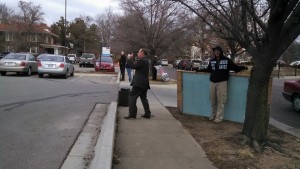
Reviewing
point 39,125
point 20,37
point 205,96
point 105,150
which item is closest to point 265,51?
point 205,96

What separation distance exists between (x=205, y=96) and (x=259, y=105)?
8.69 ft

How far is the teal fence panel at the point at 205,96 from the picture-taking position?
897cm

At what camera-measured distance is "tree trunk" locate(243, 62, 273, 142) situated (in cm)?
714

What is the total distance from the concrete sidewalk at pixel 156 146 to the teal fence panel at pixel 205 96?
2.79ft

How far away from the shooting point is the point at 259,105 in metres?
7.25

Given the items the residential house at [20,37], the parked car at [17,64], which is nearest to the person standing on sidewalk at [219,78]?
the parked car at [17,64]

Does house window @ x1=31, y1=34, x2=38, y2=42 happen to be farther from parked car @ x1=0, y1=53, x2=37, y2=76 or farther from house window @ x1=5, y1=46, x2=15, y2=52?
parked car @ x1=0, y1=53, x2=37, y2=76

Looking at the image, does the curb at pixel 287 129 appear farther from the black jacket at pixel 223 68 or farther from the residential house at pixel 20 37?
the residential house at pixel 20 37

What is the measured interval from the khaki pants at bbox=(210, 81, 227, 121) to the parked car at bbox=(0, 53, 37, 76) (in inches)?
662

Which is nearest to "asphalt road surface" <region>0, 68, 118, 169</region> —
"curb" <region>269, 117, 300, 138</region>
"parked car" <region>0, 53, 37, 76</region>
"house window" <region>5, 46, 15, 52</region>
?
"curb" <region>269, 117, 300, 138</region>

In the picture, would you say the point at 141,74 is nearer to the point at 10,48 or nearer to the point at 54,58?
the point at 54,58

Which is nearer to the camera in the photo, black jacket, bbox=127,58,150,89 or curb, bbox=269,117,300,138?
curb, bbox=269,117,300,138

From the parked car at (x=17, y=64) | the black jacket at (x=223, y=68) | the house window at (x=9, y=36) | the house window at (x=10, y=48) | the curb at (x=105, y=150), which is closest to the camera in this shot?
the curb at (x=105, y=150)

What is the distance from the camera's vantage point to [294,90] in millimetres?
13633
